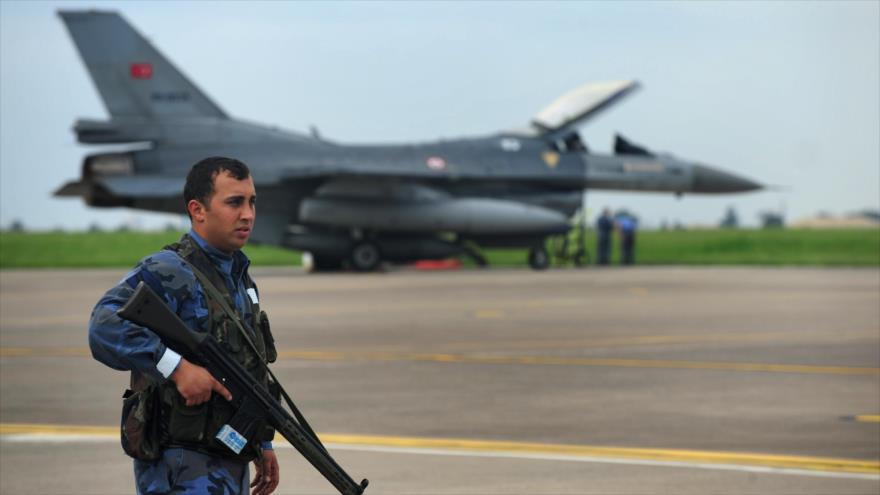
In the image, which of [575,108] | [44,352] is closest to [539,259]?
[575,108]

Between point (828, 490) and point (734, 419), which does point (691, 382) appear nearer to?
point (734, 419)

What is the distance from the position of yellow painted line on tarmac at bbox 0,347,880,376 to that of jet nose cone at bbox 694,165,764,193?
2536cm

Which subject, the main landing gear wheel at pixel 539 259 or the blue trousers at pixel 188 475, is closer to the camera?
the blue trousers at pixel 188 475

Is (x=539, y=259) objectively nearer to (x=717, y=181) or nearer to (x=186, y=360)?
(x=717, y=181)

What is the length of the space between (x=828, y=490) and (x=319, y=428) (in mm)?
3834

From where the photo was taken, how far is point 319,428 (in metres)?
10.4

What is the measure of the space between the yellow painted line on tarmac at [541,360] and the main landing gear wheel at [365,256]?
1959cm

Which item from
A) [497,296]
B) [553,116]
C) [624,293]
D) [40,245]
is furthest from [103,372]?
[40,245]

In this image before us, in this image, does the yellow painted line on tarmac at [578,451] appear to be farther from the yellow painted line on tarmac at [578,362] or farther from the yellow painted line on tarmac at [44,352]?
the yellow painted line on tarmac at [44,352]

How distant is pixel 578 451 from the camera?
9289 mm

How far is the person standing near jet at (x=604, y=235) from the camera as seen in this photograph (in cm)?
4188

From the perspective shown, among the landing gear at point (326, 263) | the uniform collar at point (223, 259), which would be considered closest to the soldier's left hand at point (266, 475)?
the uniform collar at point (223, 259)

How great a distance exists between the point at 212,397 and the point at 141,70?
3031cm

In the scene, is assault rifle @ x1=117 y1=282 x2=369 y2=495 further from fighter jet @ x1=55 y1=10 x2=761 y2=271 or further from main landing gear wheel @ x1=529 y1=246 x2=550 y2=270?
main landing gear wheel @ x1=529 y1=246 x2=550 y2=270
